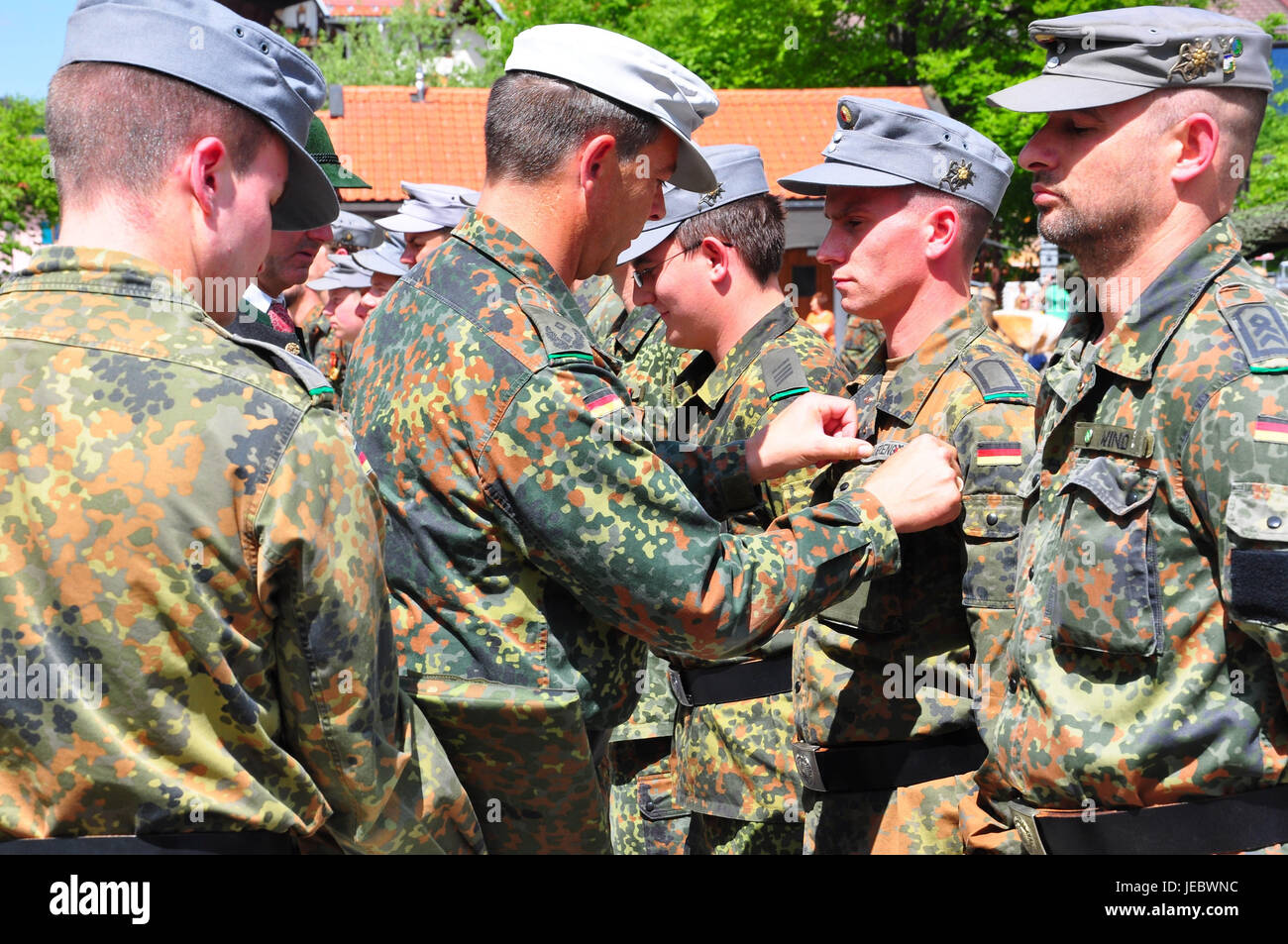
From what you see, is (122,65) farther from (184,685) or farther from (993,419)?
(993,419)

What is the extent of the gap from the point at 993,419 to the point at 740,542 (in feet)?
3.16

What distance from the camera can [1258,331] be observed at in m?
2.40

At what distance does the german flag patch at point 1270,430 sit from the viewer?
89.6 inches

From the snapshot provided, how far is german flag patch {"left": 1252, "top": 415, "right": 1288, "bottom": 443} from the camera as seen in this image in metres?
2.28

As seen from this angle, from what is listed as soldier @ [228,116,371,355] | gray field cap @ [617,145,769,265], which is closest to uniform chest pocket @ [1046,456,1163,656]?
gray field cap @ [617,145,769,265]

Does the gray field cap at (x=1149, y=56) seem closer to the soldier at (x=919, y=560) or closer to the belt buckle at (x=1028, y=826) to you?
the soldier at (x=919, y=560)

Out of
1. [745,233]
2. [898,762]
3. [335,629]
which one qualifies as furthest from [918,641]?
[745,233]

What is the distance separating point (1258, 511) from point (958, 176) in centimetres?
189

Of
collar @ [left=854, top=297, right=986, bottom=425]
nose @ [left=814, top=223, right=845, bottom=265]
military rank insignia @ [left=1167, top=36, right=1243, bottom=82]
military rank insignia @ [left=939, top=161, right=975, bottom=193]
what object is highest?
military rank insignia @ [left=1167, top=36, right=1243, bottom=82]

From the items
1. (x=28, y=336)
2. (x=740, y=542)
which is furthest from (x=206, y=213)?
(x=740, y=542)

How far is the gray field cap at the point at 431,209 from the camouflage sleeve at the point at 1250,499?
252 inches

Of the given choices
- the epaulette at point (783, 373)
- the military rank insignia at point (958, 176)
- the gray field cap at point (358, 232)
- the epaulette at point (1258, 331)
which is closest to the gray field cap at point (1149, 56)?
the epaulette at point (1258, 331)

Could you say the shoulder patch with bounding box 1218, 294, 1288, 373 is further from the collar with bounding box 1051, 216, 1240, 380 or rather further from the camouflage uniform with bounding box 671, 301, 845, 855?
the camouflage uniform with bounding box 671, 301, 845, 855
